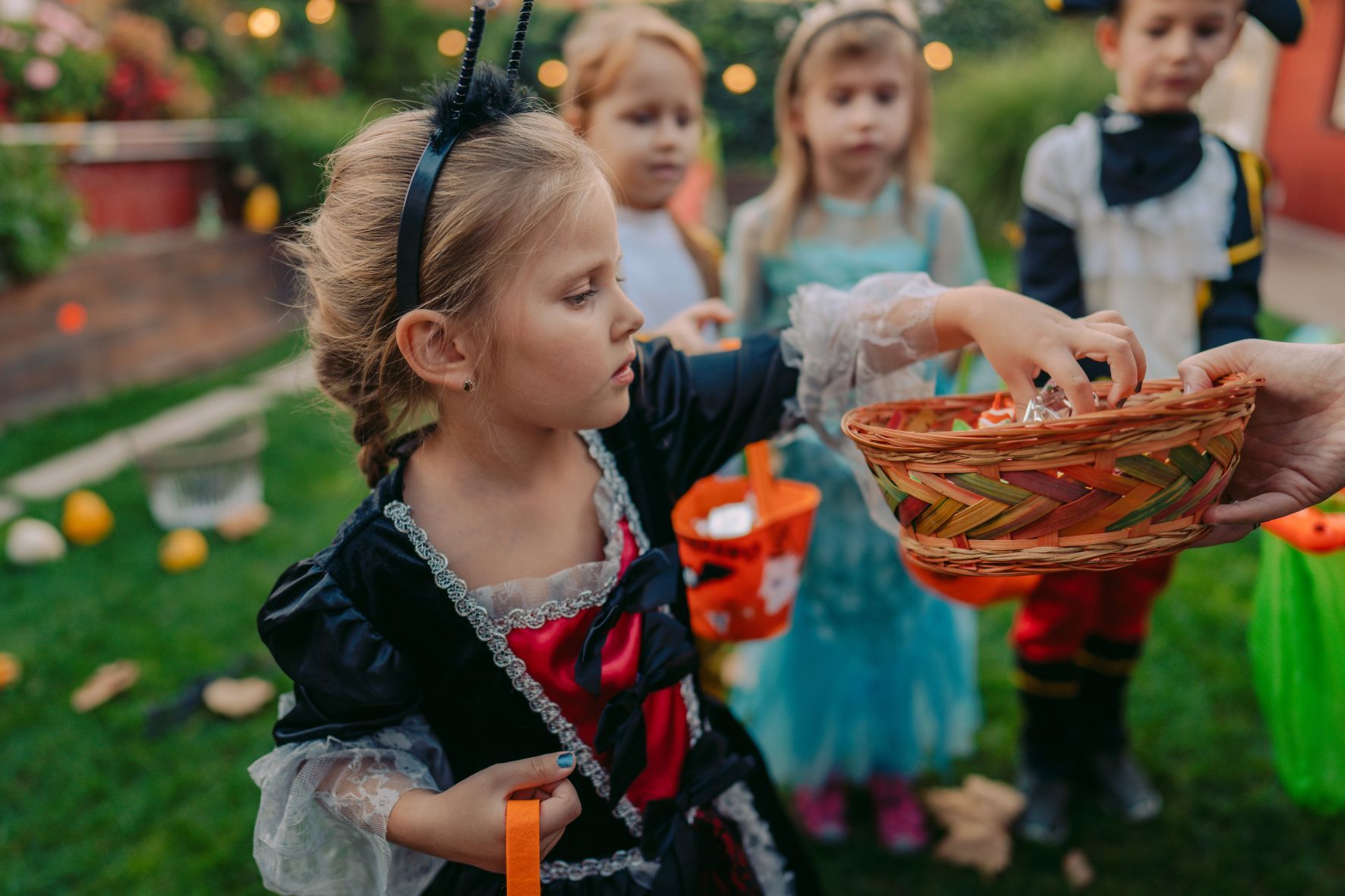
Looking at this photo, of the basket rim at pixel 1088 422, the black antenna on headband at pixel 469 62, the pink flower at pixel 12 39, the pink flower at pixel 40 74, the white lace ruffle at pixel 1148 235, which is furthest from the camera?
the pink flower at pixel 40 74

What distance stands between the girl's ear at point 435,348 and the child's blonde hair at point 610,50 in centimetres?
124

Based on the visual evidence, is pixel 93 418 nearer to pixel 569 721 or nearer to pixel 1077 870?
pixel 569 721

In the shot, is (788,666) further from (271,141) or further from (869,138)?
(271,141)

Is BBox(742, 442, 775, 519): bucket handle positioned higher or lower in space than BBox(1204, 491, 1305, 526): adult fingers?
lower

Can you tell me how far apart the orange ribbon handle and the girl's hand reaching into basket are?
2.69 ft

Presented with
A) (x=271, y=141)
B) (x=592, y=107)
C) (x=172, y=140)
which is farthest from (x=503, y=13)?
(x=592, y=107)

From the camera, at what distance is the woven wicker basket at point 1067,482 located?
1.07m

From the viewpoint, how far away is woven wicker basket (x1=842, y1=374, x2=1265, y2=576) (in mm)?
1073

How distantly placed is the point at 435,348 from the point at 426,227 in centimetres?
16

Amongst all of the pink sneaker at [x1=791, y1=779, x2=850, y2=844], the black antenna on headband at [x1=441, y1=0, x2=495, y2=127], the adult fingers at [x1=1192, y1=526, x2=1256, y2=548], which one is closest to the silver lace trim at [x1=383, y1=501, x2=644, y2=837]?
the black antenna on headband at [x1=441, y1=0, x2=495, y2=127]

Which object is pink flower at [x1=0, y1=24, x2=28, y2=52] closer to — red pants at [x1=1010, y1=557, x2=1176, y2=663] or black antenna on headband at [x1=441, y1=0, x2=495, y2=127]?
black antenna on headband at [x1=441, y1=0, x2=495, y2=127]

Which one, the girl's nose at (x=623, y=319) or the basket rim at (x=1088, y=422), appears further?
the girl's nose at (x=623, y=319)

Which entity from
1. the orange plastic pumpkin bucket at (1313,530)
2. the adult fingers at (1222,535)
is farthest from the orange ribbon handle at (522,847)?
the orange plastic pumpkin bucket at (1313,530)

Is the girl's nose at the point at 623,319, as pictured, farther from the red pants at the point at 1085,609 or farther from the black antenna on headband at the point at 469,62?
A: the red pants at the point at 1085,609
